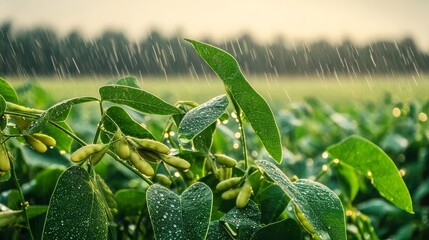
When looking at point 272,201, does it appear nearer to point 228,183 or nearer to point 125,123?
point 228,183

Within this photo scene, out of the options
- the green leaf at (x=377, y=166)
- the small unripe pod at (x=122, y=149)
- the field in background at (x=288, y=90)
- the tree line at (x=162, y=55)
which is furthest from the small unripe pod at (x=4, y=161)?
the tree line at (x=162, y=55)

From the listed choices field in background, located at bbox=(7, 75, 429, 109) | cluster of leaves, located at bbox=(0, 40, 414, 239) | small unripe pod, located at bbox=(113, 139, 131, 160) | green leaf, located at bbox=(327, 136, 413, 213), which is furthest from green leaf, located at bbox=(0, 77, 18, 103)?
field in background, located at bbox=(7, 75, 429, 109)

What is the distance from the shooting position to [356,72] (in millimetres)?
34844

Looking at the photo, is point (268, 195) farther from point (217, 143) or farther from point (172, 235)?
point (217, 143)

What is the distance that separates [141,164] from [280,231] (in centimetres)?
17

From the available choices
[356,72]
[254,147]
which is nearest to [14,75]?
[356,72]

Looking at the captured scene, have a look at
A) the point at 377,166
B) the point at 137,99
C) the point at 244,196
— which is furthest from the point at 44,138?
the point at 377,166

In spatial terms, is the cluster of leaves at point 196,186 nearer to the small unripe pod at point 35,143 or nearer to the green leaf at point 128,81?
the small unripe pod at point 35,143

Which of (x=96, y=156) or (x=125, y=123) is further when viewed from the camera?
(x=125, y=123)

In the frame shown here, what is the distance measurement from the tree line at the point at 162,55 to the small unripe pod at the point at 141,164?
2205cm

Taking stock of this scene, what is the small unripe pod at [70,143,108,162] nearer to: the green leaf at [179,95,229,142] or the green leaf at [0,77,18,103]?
the green leaf at [179,95,229,142]

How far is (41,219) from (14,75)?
2873cm

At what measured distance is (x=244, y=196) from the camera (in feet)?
2.34

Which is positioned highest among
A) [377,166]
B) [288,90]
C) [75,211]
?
[75,211]
